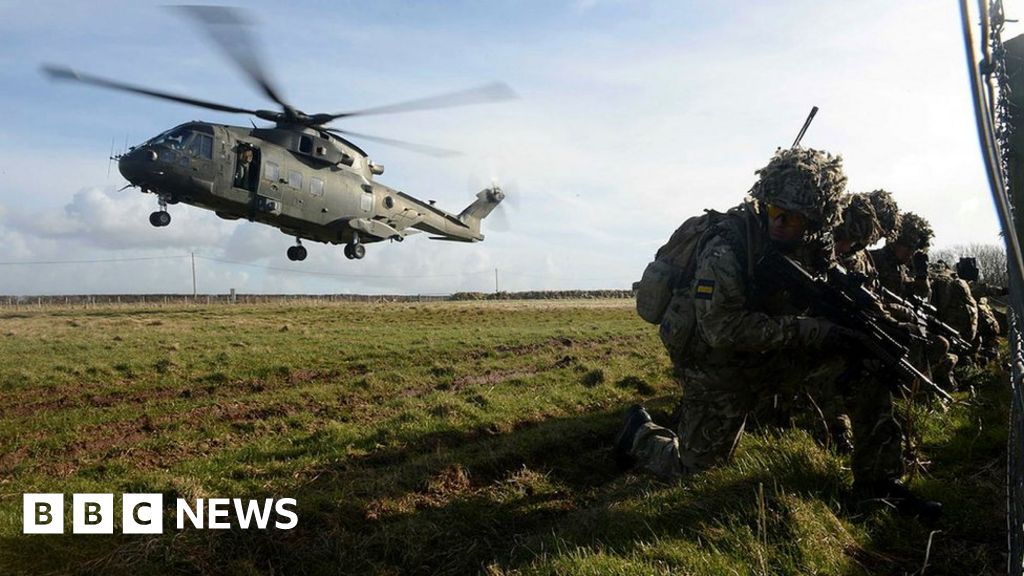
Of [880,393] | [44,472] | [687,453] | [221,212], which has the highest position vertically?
[221,212]

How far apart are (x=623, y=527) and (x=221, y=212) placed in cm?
1402

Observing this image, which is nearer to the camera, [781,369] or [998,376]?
[781,369]

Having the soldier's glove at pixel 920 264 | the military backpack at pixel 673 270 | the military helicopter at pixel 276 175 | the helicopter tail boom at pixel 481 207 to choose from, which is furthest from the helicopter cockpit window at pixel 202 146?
the soldier's glove at pixel 920 264

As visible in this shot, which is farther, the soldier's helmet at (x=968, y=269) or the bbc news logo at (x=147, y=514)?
the soldier's helmet at (x=968, y=269)

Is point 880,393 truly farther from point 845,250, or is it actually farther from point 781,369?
point 845,250

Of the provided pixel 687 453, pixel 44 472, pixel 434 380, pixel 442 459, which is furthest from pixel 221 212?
pixel 687 453

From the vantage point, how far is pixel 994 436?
203 inches

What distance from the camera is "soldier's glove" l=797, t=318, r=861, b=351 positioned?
14.1 feet

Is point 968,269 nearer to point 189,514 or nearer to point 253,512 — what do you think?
point 253,512

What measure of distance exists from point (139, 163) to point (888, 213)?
1328 cm

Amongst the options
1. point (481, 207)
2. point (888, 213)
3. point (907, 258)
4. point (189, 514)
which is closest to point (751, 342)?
point (888, 213)

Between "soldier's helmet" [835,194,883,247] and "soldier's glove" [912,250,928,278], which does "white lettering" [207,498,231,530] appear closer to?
"soldier's helmet" [835,194,883,247]

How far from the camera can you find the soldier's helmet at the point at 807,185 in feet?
14.4

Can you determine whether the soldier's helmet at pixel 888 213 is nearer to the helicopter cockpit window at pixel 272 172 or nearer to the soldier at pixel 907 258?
the soldier at pixel 907 258
